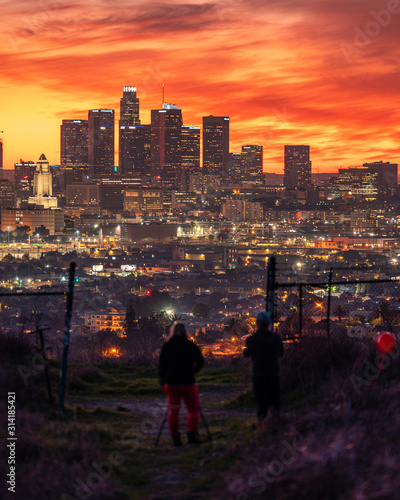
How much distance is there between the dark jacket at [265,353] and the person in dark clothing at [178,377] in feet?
1.60

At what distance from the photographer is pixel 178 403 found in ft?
21.7

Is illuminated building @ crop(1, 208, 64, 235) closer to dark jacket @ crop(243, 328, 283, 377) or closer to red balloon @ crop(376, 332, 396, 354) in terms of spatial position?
red balloon @ crop(376, 332, 396, 354)

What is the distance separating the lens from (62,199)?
625 feet

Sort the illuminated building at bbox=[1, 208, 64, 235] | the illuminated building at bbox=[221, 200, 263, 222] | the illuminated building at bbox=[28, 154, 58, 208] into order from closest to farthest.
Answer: the illuminated building at bbox=[1, 208, 64, 235], the illuminated building at bbox=[28, 154, 58, 208], the illuminated building at bbox=[221, 200, 263, 222]

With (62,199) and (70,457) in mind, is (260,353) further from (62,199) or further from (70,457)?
(62,199)

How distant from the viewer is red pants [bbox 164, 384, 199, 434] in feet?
21.6

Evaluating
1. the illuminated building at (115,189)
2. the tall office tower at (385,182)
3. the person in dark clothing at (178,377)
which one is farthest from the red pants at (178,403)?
the illuminated building at (115,189)

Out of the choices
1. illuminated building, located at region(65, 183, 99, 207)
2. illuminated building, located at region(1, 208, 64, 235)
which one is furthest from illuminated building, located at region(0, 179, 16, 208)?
illuminated building, located at region(1, 208, 64, 235)

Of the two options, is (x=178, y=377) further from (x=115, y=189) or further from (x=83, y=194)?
(x=115, y=189)

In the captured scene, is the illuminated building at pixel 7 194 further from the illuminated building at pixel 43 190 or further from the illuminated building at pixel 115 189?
the illuminated building at pixel 43 190

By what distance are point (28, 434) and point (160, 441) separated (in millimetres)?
1133

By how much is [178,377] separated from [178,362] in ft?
0.40

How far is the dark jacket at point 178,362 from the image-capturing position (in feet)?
21.6

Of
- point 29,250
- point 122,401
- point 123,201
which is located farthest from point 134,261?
point 123,201
